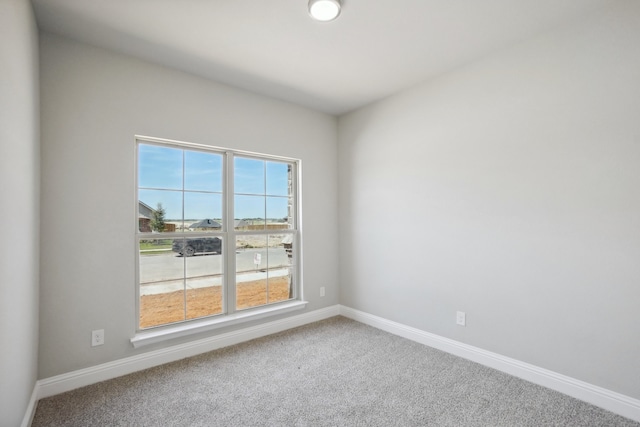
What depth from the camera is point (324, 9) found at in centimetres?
196

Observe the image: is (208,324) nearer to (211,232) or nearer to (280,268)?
(211,232)

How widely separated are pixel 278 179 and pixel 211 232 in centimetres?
101

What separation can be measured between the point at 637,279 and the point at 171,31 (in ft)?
Answer: 11.7

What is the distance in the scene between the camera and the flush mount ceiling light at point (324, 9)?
1909mm

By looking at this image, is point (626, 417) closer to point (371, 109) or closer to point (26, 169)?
point (371, 109)

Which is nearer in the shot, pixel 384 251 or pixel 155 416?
pixel 155 416

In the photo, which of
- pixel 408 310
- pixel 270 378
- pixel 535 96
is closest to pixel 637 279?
pixel 535 96

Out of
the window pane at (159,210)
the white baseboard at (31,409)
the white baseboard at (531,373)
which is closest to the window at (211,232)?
the window pane at (159,210)

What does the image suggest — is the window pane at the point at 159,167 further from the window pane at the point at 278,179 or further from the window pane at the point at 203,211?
the window pane at the point at 278,179

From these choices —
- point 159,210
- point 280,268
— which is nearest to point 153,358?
point 159,210

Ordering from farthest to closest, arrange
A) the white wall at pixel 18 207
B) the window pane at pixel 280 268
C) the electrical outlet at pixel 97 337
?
the window pane at pixel 280 268 → the electrical outlet at pixel 97 337 → the white wall at pixel 18 207

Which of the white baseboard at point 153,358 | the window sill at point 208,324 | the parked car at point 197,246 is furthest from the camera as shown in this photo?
the parked car at point 197,246

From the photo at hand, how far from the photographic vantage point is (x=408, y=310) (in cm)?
316

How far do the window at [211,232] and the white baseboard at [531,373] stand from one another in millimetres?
1410
